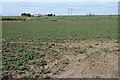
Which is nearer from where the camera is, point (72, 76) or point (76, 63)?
point (72, 76)

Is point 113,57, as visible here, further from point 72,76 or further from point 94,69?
point 72,76

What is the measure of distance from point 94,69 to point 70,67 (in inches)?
50.8

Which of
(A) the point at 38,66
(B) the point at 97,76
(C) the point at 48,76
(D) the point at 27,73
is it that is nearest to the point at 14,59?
(A) the point at 38,66

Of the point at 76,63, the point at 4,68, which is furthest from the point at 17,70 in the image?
the point at 76,63

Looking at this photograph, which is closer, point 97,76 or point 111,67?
point 97,76

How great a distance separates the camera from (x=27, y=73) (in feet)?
40.3

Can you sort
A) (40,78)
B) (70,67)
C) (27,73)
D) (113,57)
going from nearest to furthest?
1. (40,78)
2. (27,73)
3. (70,67)
4. (113,57)

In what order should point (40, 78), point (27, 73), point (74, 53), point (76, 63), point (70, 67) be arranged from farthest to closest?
point (74, 53), point (76, 63), point (70, 67), point (27, 73), point (40, 78)

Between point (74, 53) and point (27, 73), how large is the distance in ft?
18.6

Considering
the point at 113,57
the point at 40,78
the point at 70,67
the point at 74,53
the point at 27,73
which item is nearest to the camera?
the point at 40,78

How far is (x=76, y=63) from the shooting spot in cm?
1438

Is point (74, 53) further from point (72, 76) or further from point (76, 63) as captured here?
point (72, 76)

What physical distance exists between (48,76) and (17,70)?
190cm

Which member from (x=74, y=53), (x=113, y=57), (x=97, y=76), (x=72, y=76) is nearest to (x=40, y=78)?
→ (x=72, y=76)
